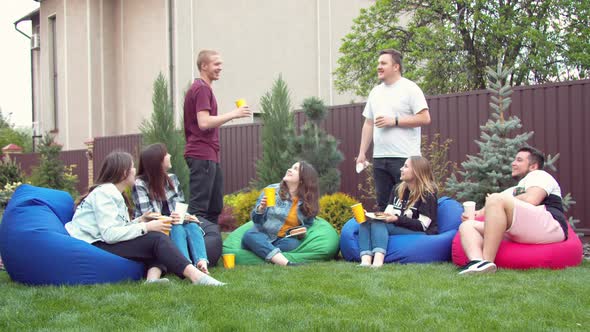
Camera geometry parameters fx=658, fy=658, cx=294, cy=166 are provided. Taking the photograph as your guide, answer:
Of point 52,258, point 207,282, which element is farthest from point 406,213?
point 52,258

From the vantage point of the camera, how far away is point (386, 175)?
6.62 m

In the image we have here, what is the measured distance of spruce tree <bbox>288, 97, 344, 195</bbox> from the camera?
9883 millimetres

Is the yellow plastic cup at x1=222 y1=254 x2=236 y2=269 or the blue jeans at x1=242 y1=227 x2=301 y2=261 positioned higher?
the blue jeans at x1=242 y1=227 x2=301 y2=261

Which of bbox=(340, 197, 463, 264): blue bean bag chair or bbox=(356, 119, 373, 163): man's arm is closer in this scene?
bbox=(340, 197, 463, 264): blue bean bag chair

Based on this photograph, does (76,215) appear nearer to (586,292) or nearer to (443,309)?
(443,309)

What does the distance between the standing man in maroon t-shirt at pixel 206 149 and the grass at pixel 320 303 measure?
1.00m

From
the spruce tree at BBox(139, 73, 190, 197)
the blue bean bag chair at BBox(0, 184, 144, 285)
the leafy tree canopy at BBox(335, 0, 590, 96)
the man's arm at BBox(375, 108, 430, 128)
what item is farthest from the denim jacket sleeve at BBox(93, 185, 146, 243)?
the leafy tree canopy at BBox(335, 0, 590, 96)

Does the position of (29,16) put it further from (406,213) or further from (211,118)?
(406,213)

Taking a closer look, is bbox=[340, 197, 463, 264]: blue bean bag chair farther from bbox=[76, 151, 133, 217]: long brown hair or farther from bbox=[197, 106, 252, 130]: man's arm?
bbox=[76, 151, 133, 217]: long brown hair

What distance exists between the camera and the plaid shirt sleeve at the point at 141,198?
5.69 m

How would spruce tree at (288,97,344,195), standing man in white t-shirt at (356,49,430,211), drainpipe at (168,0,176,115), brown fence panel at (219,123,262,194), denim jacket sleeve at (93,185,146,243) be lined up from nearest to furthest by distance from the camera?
denim jacket sleeve at (93,185,146,243) < standing man in white t-shirt at (356,49,430,211) < spruce tree at (288,97,344,195) < brown fence panel at (219,123,262,194) < drainpipe at (168,0,176,115)

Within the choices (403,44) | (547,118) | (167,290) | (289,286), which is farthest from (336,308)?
(403,44)

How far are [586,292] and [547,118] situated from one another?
479cm

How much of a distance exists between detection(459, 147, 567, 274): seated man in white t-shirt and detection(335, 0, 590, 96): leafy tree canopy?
12722 mm
